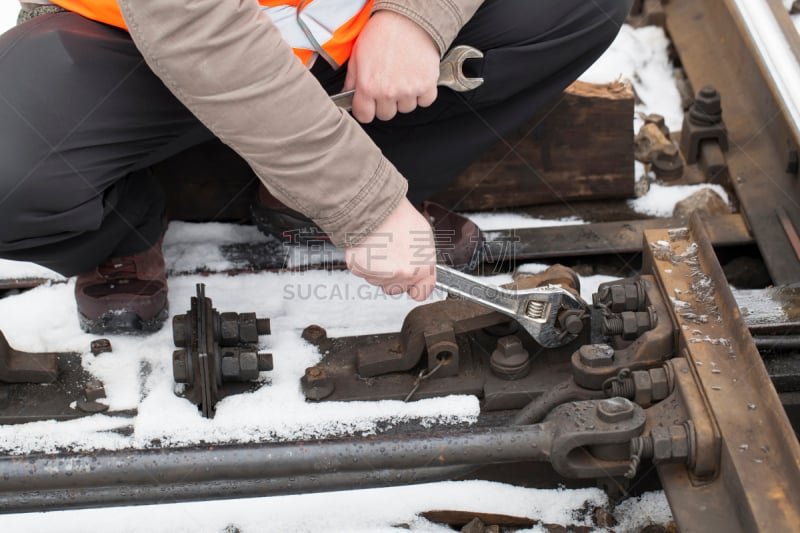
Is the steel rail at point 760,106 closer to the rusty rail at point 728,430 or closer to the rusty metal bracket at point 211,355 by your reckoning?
the rusty rail at point 728,430

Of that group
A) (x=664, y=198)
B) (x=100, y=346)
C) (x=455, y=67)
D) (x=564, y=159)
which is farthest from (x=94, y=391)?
(x=664, y=198)

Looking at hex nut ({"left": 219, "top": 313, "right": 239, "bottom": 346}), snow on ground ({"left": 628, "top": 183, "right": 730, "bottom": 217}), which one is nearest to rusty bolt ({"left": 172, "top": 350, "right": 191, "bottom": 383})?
hex nut ({"left": 219, "top": 313, "right": 239, "bottom": 346})

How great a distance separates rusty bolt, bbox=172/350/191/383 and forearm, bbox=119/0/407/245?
1.84ft

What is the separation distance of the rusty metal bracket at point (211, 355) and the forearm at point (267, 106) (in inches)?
19.7

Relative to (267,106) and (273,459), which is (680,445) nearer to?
(273,459)

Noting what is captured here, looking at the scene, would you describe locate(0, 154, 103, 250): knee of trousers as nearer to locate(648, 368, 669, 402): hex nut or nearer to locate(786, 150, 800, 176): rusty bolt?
locate(648, 368, 669, 402): hex nut

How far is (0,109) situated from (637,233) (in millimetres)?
1703

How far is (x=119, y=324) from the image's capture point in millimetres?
→ 2482

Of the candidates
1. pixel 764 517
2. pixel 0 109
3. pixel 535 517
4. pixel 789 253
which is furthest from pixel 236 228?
pixel 764 517

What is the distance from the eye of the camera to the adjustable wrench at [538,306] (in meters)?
2.15

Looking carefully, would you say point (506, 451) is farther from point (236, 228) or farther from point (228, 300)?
point (236, 228)

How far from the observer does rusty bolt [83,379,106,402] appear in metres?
2.26

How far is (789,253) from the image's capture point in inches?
103

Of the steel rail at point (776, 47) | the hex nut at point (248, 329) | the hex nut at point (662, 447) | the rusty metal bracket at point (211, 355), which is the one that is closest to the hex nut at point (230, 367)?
the rusty metal bracket at point (211, 355)
